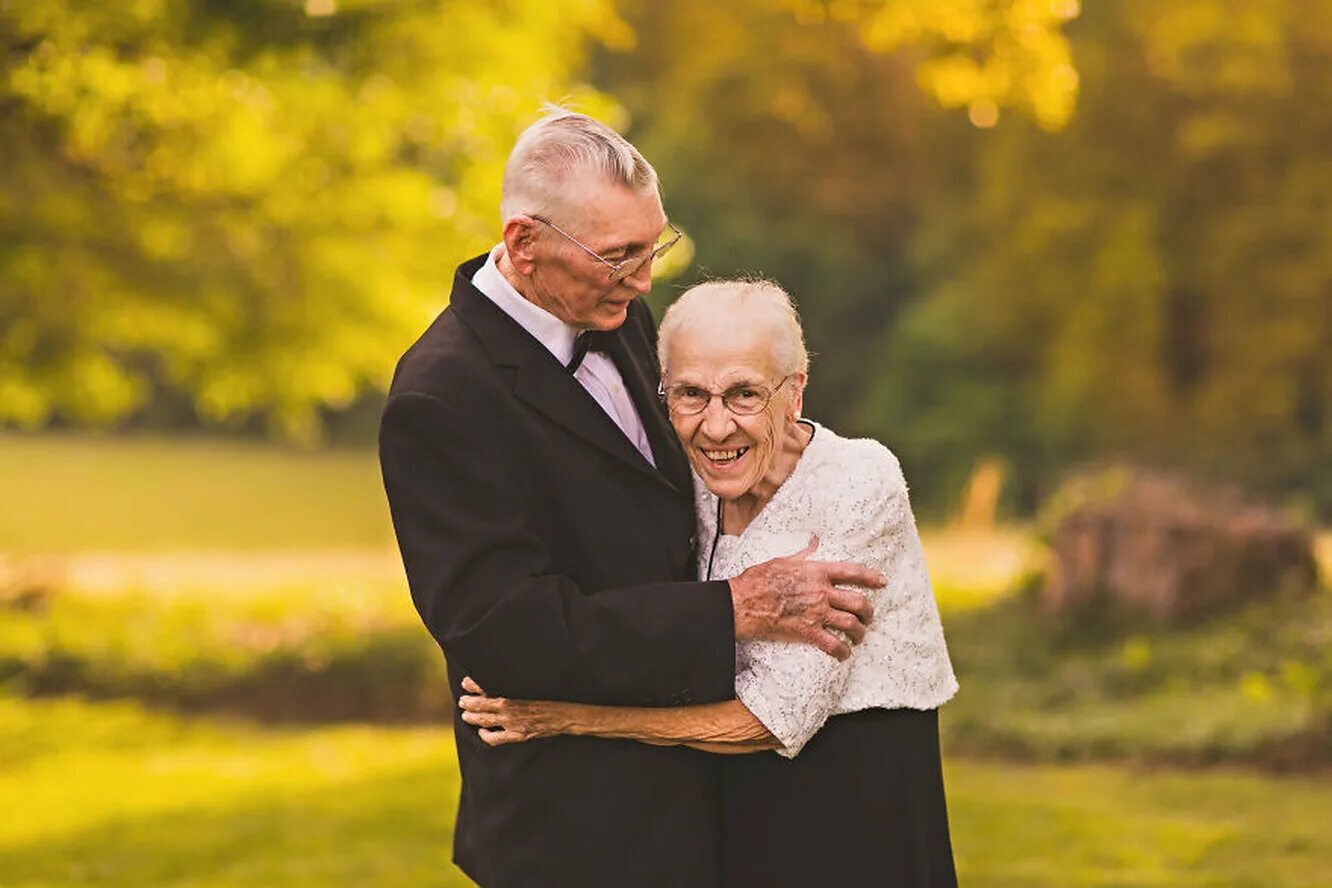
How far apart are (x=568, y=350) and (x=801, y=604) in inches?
23.4

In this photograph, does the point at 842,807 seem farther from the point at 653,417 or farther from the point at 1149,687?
the point at 1149,687

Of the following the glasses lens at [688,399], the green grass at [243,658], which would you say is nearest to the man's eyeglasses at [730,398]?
the glasses lens at [688,399]

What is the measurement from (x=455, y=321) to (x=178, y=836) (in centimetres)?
438

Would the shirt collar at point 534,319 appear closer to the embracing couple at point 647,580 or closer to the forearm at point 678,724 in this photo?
the embracing couple at point 647,580

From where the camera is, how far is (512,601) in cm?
247

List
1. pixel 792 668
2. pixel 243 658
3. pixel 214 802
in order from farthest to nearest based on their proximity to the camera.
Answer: pixel 243 658 < pixel 214 802 < pixel 792 668

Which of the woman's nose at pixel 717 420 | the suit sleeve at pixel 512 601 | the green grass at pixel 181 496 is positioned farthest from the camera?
the green grass at pixel 181 496

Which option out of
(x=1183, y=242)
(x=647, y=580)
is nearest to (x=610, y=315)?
(x=647, y=580)

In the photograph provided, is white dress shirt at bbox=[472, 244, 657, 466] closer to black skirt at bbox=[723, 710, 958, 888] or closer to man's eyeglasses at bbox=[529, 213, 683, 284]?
man's eyeglasses at bbox=[529, 213, 683, 284]

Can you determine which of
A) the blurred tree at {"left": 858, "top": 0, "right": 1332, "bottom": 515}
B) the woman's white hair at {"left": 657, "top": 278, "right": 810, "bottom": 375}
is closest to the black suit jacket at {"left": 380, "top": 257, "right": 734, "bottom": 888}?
the woman's white hair at {"left": 657, "top": 278, "right": 810, "bottom": 375}

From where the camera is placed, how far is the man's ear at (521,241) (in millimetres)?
2641

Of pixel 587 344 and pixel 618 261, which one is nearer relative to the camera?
pixel 618 261

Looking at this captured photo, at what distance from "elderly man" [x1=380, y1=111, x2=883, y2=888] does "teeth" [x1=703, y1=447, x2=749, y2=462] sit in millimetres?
120

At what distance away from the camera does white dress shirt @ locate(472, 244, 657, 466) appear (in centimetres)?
274
